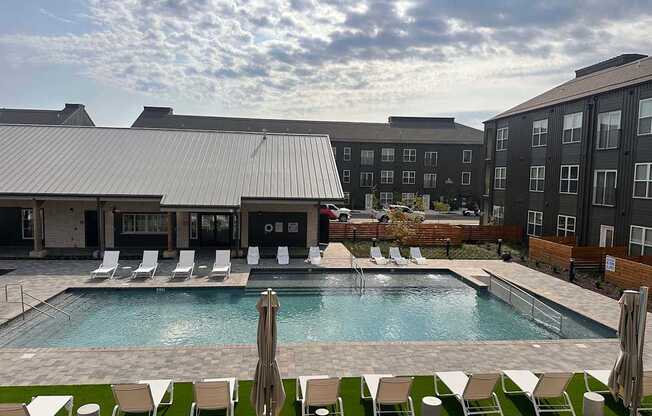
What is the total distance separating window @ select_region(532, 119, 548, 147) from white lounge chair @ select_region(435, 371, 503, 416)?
78.0ft

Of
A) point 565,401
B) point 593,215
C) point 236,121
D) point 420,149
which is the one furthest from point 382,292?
point 236,121

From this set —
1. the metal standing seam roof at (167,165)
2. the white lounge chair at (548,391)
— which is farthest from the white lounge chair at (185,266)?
the white lounge chair at (548,391)

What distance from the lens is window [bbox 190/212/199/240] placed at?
80.2ft

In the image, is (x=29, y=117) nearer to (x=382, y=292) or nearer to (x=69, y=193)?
(x=69, y=193)

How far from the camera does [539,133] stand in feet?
96.0

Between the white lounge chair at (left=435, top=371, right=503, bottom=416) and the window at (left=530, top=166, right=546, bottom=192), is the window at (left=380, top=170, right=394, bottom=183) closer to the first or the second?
the window at (left=530, top=166, right=546, bottom=192)

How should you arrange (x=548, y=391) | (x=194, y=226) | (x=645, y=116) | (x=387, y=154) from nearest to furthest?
(x=548, y=391), (x=645, y=116), (x=194, y=226), (x=387, y=154)

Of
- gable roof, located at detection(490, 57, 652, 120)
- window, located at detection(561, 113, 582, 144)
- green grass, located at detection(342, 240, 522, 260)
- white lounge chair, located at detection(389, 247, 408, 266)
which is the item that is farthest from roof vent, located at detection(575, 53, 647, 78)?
white lounge chair, located at detection(389, 247, 408, 266)

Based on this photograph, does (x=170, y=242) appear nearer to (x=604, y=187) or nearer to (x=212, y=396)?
(x=212, y=396)

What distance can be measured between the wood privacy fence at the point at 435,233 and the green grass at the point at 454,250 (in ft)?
2.19

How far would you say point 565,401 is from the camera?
8.84m

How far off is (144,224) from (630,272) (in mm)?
22531

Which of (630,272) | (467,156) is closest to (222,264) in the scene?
(630,272)

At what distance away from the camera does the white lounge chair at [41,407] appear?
686 centimetres
